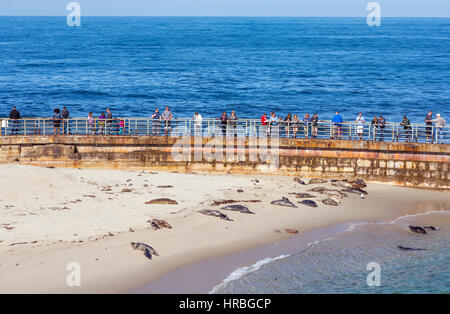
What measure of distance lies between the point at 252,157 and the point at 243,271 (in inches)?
502

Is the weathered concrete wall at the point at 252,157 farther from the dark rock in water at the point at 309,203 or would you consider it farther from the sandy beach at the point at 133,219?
the dark rock in water at the point at 309,203

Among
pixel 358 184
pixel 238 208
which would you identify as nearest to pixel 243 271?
pixel 238 208

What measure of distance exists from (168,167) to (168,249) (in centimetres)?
1115

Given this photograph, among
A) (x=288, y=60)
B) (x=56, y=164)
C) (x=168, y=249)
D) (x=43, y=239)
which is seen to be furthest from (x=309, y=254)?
(x=288, y=60)

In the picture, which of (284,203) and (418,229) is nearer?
(418,229)

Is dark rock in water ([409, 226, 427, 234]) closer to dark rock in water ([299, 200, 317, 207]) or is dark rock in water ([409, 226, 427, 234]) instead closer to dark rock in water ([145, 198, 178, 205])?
dark rock in water ([299, 200, 317, 207])

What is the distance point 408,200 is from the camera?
2844cm

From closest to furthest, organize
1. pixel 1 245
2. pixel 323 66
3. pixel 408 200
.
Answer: pixel 1 245, pixel 408 200, pixel 323 66

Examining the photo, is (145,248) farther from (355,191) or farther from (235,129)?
(235,129)

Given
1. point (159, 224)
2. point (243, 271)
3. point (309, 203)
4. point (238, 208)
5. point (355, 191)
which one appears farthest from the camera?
point (355, 191)

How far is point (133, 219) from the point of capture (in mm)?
23328

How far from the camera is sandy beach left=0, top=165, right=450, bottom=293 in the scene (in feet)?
60.5
